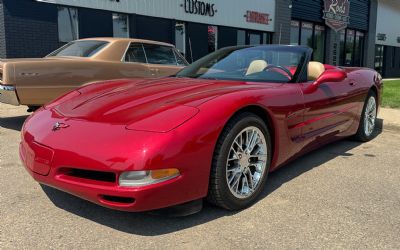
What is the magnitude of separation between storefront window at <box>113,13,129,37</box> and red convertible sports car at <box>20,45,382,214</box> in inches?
338

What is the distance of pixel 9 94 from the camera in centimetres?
551

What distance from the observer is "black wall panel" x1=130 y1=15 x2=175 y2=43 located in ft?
41.1

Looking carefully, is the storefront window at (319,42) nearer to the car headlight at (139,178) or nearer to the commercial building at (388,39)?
the commercial building at (388,39)

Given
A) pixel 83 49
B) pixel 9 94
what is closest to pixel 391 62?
pixel 83 49

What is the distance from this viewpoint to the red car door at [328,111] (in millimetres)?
3867

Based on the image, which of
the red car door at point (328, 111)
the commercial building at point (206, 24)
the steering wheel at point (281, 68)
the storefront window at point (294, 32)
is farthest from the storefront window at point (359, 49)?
the steering wheel at point (281, 68)

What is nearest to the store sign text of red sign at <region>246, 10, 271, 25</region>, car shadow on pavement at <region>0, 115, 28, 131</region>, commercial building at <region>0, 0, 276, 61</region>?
commercial building at <region>0, 0, 276, 61</region>

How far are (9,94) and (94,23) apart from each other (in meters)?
6.49

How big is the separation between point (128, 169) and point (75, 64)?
165 inches

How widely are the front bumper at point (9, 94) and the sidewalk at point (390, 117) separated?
5.46 m

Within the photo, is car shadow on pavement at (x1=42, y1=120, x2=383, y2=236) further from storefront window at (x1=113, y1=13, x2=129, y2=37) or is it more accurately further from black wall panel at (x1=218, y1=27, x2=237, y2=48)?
black wall panel at (x1=218, y1=27, x2=237, y2=48)

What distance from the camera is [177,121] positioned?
8.79ft

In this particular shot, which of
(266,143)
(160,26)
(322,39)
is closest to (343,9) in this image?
(322,39)

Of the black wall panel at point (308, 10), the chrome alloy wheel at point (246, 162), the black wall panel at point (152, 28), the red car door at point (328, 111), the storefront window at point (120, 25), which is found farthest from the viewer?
the black wall panel at point (308, 10)
